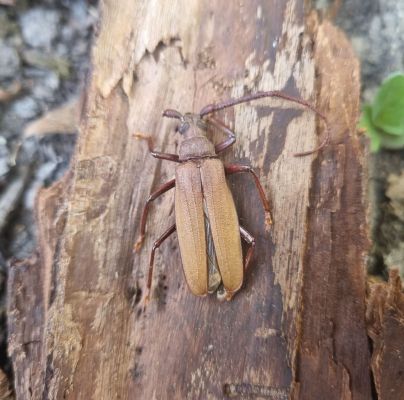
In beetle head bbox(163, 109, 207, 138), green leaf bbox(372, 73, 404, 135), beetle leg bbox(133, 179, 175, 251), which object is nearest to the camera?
beetle leg bbox(133, 179, 175, 251)

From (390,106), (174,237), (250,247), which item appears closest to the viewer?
(250,247)

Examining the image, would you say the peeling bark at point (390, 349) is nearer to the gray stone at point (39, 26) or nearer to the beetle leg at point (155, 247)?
the beetle leg at point (155, 247)

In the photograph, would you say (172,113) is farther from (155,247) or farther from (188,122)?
(155,247)

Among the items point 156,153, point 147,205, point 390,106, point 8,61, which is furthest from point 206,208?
point 8,61

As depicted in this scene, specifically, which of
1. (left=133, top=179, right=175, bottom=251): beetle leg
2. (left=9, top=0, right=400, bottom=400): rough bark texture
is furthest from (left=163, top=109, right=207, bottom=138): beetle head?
(left=133, top=179, right=175, bottom=251): beetle leg

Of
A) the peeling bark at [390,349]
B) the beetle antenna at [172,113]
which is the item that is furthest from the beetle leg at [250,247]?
the beetle antenna at [172,113]

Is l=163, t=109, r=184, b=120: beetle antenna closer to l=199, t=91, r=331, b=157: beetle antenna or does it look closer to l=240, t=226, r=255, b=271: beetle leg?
l=199, t=91, r=331, b=157: beetle antenna

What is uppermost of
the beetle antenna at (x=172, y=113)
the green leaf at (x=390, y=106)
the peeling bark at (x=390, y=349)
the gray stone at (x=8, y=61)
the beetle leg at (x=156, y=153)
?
the gray stone at (x=8, y=61)
